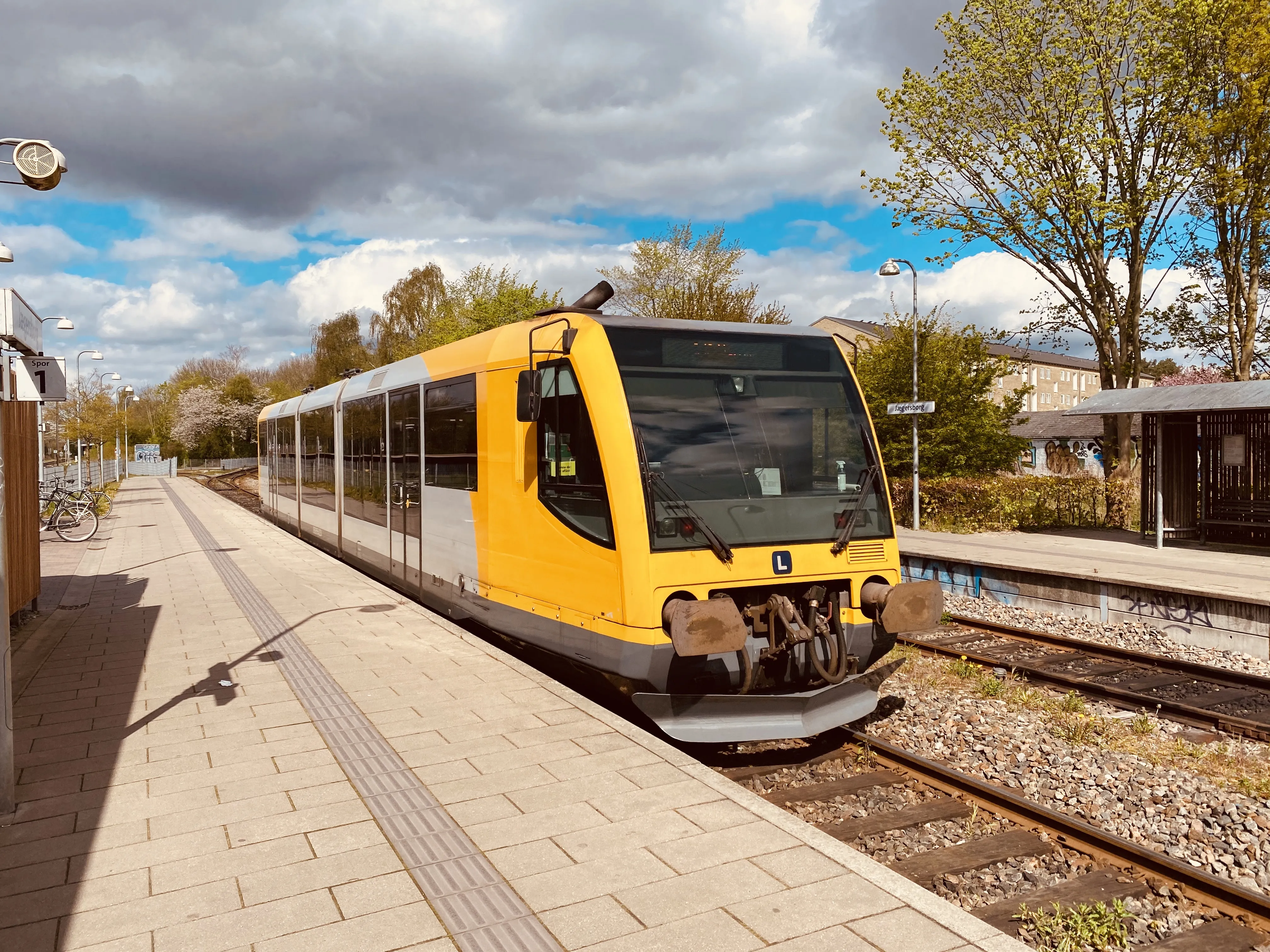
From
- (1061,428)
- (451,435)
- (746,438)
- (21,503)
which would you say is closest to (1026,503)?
(451,435)

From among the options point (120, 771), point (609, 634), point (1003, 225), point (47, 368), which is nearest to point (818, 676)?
point (609, 634)

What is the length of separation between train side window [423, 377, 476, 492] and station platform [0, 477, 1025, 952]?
64.2 inches

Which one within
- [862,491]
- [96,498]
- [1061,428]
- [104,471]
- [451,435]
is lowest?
[96,498]

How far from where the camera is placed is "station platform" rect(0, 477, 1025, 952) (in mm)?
3443

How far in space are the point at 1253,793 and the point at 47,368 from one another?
31.8 feet

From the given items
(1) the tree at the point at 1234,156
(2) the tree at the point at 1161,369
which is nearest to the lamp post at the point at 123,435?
(1) the tree at the point at 1234,156

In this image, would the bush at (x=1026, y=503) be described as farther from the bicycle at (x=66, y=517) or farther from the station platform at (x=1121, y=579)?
the bicycle at (x=66, y=517)

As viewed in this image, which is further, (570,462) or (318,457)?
(318,457)

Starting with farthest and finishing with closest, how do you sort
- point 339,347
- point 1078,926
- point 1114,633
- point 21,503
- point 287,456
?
1. point 339,347
2. point 287,456
3. point 1114,633
4. point 21,503
5. point 1078,926

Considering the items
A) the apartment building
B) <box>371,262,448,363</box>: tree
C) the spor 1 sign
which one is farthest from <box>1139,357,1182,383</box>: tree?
the spor 1 sign

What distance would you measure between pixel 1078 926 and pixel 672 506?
3.13m

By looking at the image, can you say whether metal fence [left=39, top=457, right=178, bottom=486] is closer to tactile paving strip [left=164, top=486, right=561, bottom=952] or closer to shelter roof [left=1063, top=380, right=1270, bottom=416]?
tactile paving strip [left=164, top=486, right=561, bottom=952]

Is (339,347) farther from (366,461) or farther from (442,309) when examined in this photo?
(366,461)

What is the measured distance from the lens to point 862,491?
669cm
